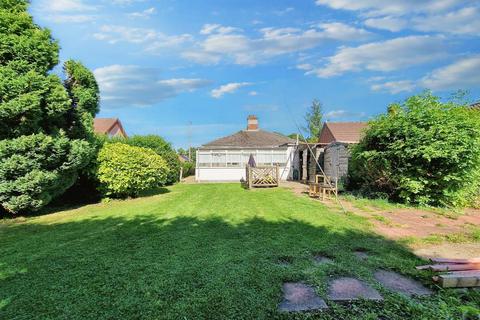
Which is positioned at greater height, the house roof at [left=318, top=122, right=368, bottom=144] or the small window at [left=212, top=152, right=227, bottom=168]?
the house roof at [left=318, top=122, right=368, bottom=144]

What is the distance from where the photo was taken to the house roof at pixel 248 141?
69.3 ft

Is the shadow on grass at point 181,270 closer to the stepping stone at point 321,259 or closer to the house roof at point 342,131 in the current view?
the stepping stone at point 321,259

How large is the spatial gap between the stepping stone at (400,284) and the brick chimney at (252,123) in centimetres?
2357

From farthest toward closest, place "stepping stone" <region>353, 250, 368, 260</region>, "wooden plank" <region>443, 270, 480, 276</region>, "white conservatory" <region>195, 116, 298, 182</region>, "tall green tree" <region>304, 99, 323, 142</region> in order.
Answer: "tall green tree" <region>304, 99, 323, 142</region> → "white conservatory" <region>195, 116, 298, 182</region> → "stepping stone" <region>353, 250, 368, 260</region> → "wooden plank" <region>443, 270, 480, 276</region>

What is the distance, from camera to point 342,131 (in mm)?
23359

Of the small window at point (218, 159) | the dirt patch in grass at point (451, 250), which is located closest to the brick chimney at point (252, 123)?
the small window at point (218, 159)

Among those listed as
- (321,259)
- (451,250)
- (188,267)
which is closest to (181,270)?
(188,267)

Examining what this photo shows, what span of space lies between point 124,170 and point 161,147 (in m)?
7.63

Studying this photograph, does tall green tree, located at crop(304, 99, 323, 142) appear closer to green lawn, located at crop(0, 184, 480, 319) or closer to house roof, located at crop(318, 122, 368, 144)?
house roof, located at crop(318, 122, 368, 144)

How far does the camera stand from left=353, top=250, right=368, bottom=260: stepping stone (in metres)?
3.99

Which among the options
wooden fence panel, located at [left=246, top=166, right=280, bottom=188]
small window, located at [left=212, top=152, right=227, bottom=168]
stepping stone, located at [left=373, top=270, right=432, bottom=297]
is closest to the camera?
stepping stone, located at [left=373, top=270, right=432, bottom=297]

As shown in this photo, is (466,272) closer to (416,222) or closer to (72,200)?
(416,222)

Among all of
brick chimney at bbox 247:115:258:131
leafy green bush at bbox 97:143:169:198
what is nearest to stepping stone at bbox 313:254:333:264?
leafy green bush at bbox 97:143:169:198

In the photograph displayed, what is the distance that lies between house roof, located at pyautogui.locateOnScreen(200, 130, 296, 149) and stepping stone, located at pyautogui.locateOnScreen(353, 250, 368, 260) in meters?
16.5
